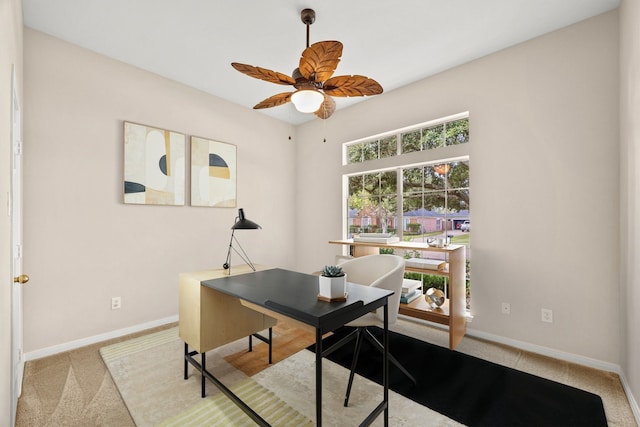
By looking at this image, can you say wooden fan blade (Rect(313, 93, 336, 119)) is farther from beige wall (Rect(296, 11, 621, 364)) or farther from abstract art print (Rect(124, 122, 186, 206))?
abstract art print (Rect(124, 122, 186, 206))

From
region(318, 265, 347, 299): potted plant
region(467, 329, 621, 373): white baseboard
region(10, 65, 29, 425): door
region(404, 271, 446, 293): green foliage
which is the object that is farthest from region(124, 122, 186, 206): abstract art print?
region(467, 329, 621, 373): white baseboard

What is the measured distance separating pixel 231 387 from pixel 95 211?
2.08 meters

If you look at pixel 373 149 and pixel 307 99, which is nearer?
pixel 307 99

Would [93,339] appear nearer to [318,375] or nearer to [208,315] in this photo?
[208,315]

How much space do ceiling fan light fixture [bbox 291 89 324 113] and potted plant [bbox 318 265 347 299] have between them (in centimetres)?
112

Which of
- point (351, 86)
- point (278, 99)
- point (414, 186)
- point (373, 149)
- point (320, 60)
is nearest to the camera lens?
point (320, 60)

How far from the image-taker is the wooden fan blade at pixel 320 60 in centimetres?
156

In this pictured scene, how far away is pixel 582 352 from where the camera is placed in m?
2.26

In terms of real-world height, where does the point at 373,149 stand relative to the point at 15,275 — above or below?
above

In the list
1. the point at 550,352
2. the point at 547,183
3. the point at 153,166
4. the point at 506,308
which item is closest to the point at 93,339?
the point at 153,166

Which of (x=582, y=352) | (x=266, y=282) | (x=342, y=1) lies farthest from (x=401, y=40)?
(x=582, y=352)

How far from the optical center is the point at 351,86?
1947 mm

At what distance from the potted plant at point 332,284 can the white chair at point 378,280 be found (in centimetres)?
57

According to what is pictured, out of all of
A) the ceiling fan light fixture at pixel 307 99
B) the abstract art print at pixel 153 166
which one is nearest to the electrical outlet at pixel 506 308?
the ceiling fan light fixture at pixel 307 99
